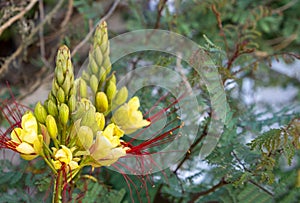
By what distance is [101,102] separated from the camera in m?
0.53

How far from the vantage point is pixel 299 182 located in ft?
2.20

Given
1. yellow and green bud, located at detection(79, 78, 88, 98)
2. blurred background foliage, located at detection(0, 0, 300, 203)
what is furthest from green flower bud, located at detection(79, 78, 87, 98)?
blurred background foliage, located at detection(0, 0, 300, 203)

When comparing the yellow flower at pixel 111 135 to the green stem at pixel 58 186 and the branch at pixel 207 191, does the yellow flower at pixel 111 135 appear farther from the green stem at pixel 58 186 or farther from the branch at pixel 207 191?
the branch at pixel 207 191

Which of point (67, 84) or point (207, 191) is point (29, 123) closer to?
point (67, 84)

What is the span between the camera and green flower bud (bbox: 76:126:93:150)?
1.58ft

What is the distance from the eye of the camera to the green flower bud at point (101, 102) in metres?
0.53

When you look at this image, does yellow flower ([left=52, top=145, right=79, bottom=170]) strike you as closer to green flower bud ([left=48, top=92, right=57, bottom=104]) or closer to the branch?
green flower bud ([left=48, top=92, right=57, bottom=104])

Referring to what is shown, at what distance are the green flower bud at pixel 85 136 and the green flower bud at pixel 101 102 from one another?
54 mm

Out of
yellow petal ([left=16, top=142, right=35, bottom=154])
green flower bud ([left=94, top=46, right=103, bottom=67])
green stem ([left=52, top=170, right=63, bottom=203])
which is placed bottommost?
green stem ([left=52, top=170, right=63, bottom=203])

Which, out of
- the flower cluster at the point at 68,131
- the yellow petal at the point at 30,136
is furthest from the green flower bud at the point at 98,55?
the yellow petal at the point at 30,136

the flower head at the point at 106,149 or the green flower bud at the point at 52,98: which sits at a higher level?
the green flower bud at the point at 52,98

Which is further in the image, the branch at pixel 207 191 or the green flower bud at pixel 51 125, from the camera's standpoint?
the branch at pixel 207 191

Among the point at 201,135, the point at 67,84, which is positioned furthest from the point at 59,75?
the point at 201,135

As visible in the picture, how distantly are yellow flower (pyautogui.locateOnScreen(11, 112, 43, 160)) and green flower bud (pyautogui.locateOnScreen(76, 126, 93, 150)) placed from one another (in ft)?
0.13
